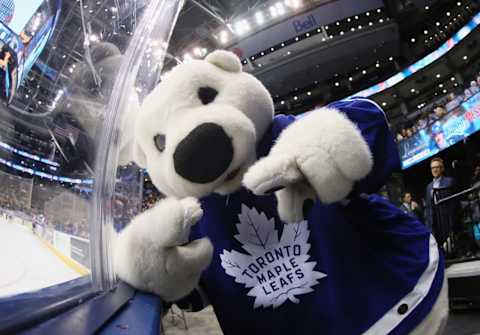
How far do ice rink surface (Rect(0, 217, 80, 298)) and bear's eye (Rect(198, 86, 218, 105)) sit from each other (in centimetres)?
43

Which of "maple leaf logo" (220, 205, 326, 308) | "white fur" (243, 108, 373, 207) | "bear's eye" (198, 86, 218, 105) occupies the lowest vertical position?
"maple leaf logo" (220, 205, 326, 308)

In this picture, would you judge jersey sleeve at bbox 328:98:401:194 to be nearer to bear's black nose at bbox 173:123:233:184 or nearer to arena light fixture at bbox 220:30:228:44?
bear's black nose at bbox 173:123:233:184

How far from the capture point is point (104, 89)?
73 cm

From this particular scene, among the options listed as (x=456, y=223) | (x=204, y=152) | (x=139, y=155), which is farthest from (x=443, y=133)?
(x=204, y=152)

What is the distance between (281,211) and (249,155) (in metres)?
0.20

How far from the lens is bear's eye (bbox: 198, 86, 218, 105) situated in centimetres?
78

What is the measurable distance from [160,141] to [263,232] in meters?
0.29

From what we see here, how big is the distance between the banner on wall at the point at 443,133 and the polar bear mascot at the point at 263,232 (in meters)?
6.31

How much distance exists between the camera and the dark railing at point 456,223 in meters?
3.56

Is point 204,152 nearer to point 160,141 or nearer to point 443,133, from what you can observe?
point 160,141

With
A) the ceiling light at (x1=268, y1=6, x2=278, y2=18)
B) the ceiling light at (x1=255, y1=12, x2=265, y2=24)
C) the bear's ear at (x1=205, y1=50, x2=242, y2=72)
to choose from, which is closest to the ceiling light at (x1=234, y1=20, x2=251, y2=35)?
the ceiling light at (x1=255, y1=12, x2=265, y2=24)

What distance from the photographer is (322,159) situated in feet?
1.86

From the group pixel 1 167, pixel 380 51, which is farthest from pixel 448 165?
pixel 1 167

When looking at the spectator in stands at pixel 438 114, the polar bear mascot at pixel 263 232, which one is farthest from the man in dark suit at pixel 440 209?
the spectator in stands at pixel 438 114
